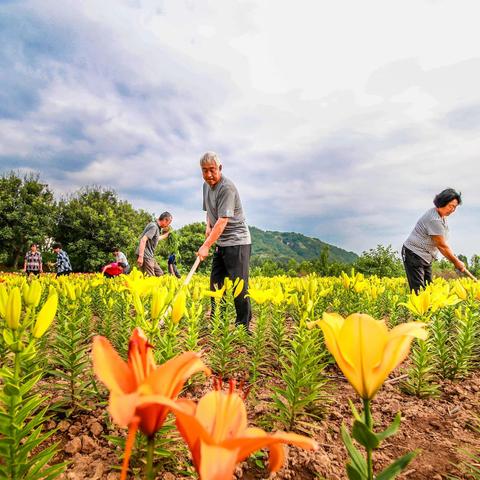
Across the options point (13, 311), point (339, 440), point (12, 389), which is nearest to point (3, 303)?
point (13, 311)

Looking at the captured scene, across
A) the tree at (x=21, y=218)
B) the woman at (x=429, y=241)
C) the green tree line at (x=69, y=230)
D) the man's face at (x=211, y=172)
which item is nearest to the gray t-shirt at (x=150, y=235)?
the man's face at (x=211, y=172)

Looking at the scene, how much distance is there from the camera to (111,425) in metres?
1.97

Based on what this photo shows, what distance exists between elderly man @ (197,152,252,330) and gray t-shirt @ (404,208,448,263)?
8.34 ft

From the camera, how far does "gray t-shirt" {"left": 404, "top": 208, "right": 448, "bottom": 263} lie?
516cm

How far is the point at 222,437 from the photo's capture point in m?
0.60

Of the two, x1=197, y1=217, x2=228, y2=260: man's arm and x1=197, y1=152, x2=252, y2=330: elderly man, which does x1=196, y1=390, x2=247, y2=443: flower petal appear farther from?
x1=197, y1=152, x2=252, y2=330: elderly man

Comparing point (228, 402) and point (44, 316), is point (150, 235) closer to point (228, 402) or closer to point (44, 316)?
point (44, 316)

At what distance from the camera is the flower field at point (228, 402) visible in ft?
1.87

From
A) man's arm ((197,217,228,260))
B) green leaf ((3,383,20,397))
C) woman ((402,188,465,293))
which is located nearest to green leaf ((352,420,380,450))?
green leaf ((3,383,20,397))

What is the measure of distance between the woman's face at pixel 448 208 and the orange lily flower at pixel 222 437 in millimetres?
5435

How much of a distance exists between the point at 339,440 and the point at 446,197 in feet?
13.5

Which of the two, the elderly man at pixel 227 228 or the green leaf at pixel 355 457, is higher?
the elderly man at pixel 227 228

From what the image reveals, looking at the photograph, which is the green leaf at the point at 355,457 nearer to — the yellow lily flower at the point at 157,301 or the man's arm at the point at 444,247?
the yellow lily flower at the point at 157,301

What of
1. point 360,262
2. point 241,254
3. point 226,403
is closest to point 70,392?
point 226,403
